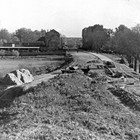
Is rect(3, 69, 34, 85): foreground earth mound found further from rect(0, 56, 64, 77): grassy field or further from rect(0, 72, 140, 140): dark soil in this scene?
rect(0, 56, 64, 77): grassy field

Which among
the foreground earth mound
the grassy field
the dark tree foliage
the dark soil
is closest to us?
the dark soil

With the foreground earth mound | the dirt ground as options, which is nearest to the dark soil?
the dirt ground

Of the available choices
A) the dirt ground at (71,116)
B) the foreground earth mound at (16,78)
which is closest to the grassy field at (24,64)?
the foreground earth mound at (16,78)

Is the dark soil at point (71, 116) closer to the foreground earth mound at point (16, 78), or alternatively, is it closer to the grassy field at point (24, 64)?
the foreground earth mound at point (16, 78)

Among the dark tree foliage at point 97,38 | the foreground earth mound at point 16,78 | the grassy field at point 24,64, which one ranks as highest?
the dark tree foliage at point 97,38

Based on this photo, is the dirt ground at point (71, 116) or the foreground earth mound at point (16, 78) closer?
the dirt ground at point (71, 116)

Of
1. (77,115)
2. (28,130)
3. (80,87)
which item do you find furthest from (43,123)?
(80,87)

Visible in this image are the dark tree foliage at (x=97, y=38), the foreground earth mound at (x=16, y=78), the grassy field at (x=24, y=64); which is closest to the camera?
the foreground earth mound at (x=16, y=78)

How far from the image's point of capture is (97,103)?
12852 millimetres

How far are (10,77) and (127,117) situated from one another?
16269mm

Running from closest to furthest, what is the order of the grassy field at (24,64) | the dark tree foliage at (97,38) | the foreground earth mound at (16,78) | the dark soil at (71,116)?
the dark soil at (71,116) → the foreground earth mound at (16,78) → the grassy field at (24,64) → the dark tree foliage at (97,38)

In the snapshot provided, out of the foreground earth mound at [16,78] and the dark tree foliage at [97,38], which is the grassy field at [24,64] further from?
A: the dark tree foliage at [97,38]

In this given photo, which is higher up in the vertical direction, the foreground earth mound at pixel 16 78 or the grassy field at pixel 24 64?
the foreground earth mound at pixel 16 78

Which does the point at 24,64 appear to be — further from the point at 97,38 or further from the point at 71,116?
the point at 97,38
